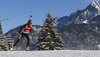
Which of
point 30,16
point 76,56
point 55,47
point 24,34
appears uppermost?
point 30,16

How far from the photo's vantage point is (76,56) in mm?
10000

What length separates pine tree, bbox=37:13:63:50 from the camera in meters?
31.1

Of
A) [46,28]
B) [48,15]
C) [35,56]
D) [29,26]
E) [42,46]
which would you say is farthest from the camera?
[48,15]

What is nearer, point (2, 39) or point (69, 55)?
point (69, 55)

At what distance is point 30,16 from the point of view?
13.8 meters

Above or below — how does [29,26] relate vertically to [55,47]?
above

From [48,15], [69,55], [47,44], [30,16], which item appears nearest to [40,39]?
[47,44]

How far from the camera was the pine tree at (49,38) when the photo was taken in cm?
3114

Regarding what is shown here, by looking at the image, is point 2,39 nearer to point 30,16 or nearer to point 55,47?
point 55,47

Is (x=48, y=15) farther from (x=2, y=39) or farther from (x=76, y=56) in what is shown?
(x=76, y=56)

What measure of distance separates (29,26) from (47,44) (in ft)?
60.5

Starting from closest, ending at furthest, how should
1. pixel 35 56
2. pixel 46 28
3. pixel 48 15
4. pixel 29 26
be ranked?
pixel 35 56 → pixel 29 26 → pixel 46 28 → pixel 48 15

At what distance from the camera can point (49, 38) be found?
31.7 meters

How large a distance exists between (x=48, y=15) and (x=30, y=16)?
2153 cm
